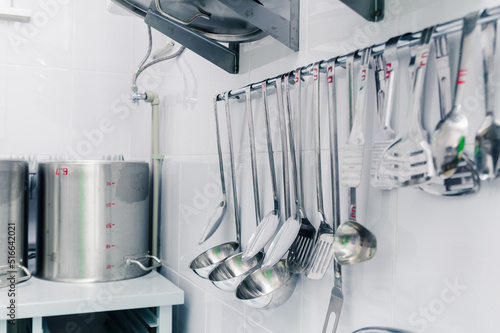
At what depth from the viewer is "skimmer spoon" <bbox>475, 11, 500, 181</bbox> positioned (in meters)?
0.40

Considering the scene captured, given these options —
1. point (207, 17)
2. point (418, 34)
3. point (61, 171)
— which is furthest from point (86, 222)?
point (418, 34)

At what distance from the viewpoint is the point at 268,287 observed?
71 cm

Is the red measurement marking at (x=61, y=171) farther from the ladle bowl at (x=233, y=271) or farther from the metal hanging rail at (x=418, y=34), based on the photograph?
the metal hanging rail at (x=418, y=34)

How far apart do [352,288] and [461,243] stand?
192 millimetres

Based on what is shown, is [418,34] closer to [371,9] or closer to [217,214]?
[371,9]

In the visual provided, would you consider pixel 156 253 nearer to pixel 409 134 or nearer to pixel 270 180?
pixel 270 180

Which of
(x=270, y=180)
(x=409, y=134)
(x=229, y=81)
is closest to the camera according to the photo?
(x=409, y=134)

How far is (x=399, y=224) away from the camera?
554 mm

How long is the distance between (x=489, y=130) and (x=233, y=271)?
1.69ft

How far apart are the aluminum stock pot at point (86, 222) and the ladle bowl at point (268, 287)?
0.62m

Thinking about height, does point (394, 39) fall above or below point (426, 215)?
above

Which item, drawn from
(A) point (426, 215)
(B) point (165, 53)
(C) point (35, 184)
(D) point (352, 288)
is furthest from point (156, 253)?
(A) point (426, 215)

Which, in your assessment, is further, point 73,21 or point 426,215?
point 73,21

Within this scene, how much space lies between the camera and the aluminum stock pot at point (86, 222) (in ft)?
3.99
